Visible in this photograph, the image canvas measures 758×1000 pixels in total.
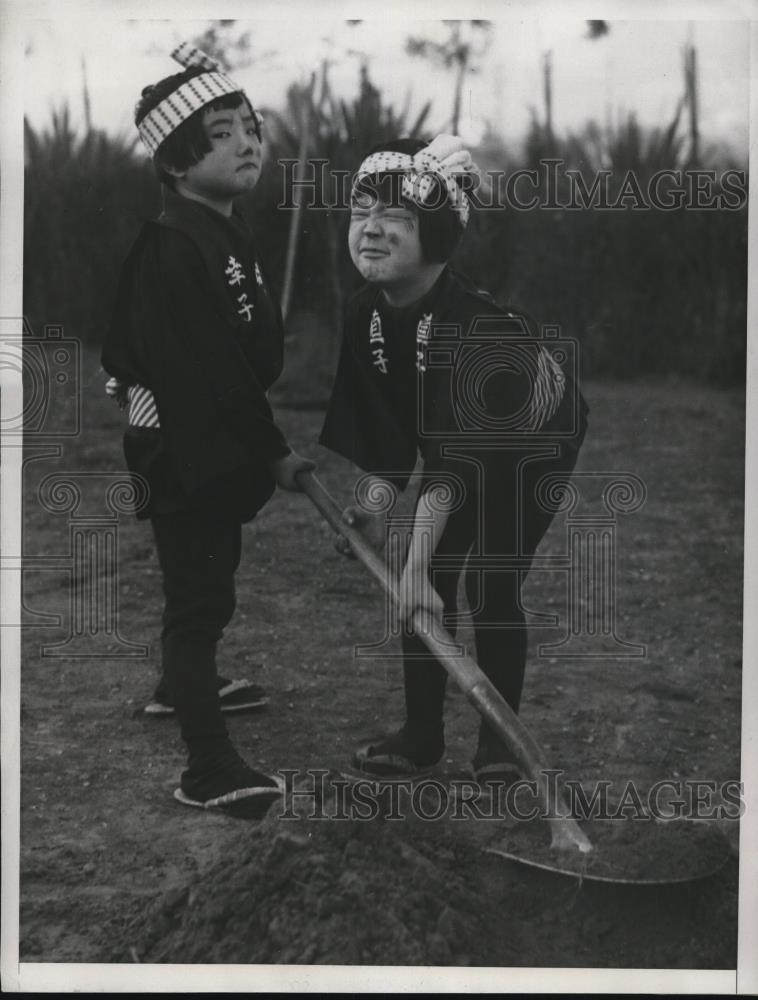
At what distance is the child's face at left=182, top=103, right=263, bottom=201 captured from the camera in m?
2.96

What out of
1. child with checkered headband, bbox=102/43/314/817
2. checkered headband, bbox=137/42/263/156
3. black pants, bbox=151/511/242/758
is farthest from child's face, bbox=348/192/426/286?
black pants, bbox=151/511/242/758

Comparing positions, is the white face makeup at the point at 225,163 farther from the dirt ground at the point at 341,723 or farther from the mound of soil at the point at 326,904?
the mound of soil at the point at 326,904

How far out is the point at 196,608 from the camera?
9.78 feet

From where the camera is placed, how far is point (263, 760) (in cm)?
299

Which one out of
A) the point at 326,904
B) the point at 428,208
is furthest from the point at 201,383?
the point at 326,904

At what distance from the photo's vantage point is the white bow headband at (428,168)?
2959 mm

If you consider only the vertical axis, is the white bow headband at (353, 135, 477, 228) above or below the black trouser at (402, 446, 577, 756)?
above

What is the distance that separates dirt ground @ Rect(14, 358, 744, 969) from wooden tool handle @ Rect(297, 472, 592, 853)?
64 millimetres

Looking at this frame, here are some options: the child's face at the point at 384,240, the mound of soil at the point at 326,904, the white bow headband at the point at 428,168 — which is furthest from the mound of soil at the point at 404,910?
the white bow headband at the point at 428,168

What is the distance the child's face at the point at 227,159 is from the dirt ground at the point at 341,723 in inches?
21.7

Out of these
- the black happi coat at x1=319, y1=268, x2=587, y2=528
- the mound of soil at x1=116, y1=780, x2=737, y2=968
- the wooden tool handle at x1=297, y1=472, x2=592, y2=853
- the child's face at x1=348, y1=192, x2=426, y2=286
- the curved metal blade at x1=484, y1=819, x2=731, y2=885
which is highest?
the child's face at x1=348, y1=192, x2=426, y2=286

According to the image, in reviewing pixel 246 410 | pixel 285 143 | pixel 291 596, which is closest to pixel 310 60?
pixel 285 143

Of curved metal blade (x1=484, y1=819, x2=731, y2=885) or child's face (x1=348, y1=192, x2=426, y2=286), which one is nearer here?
curved metal blade (x1=484, y1=819, x2=731, y2=885)

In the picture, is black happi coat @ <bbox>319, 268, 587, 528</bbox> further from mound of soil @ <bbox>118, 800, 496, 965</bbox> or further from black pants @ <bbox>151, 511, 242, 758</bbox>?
mound of soil @ <bbox>118, 800, 496, 965</bbox>
